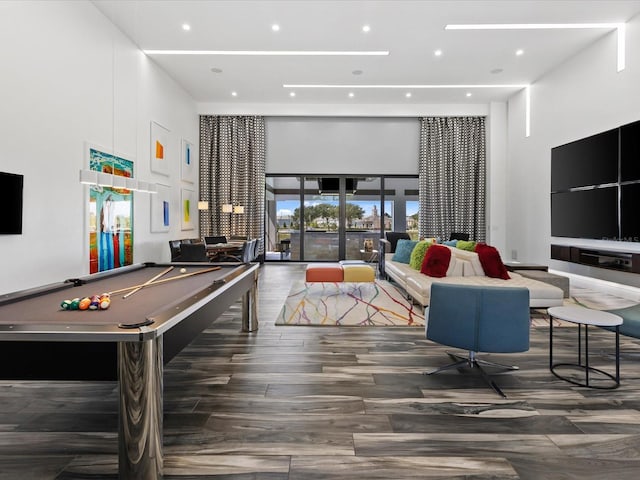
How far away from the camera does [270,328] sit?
3760mm

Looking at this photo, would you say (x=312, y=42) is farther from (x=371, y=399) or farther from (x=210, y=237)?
(x=371, y=399)

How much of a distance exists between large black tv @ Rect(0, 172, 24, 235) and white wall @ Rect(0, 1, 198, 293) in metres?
0.10

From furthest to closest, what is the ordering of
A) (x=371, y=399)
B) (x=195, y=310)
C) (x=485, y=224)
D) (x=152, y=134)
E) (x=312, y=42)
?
1. (x=485, y=224)
2. (x=152, y=134)
3. (x=312, y=42)
4. (x=371, y=399)
5. (x=195, y=310)

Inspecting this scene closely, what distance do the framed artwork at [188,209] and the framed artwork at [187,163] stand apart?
0.32m

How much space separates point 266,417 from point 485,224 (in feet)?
29.1

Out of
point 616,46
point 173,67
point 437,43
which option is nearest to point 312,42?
point 437,43

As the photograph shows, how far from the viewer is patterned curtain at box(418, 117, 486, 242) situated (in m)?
9.32

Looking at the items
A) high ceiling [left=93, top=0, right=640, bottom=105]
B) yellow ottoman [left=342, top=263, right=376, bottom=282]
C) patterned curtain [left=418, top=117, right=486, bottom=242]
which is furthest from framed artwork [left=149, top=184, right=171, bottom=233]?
patterned curtain [left=418, top=117, right=486, bottom=242]

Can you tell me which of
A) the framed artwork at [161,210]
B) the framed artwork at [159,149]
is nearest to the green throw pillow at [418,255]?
the framed artwork at [161,210]

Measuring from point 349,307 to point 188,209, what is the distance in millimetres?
5746

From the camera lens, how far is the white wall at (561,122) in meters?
5.47

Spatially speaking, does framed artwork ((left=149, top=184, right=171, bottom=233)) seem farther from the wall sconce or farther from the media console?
the media console

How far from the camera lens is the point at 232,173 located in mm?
9406

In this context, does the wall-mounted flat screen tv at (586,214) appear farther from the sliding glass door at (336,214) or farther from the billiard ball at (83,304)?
the billiard ball at (83,304)
